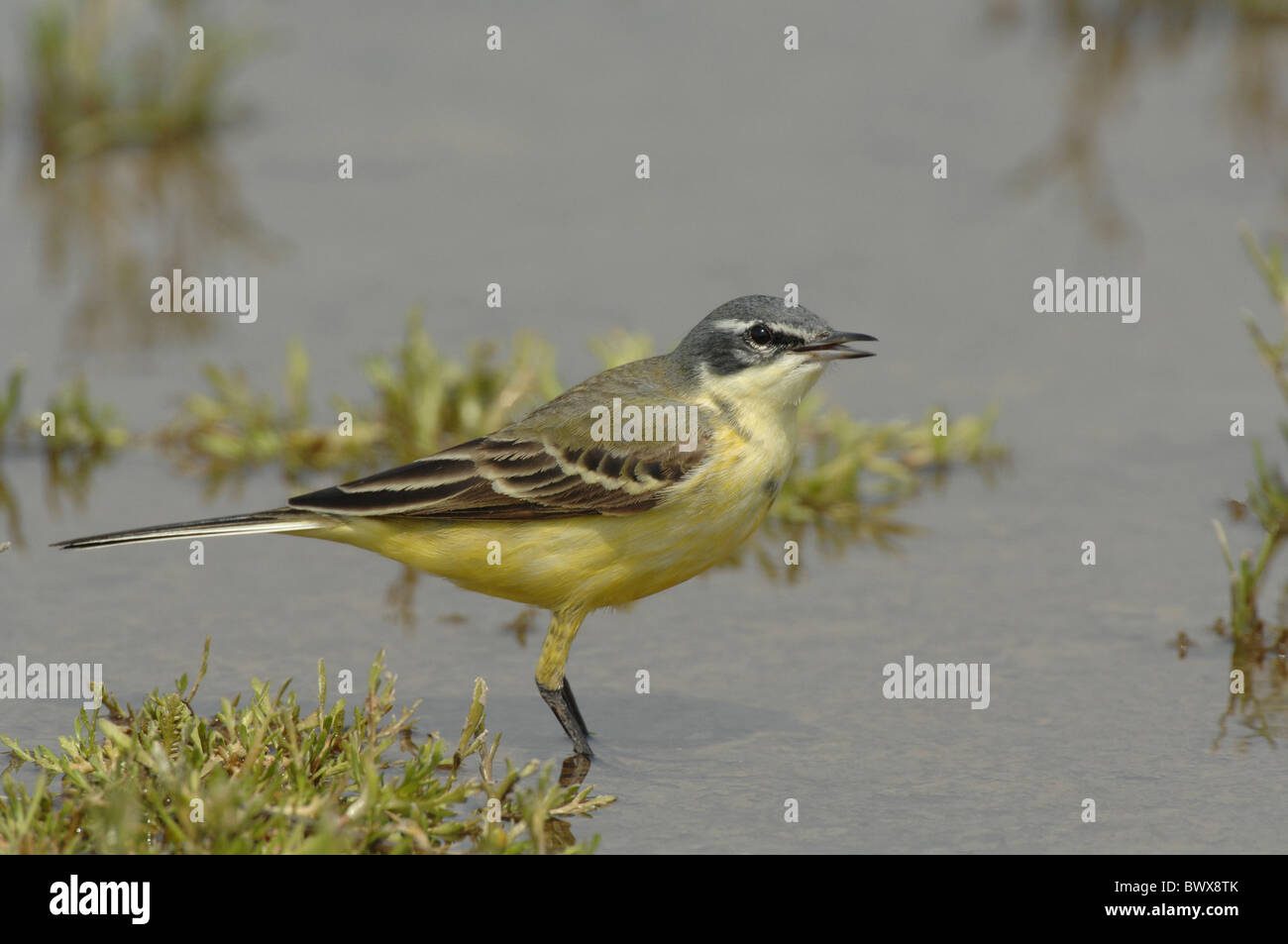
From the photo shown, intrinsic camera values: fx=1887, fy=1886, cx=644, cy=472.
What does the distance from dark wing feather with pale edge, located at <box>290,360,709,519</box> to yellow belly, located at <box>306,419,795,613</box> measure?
6 centimetres

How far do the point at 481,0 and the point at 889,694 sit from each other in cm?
1247

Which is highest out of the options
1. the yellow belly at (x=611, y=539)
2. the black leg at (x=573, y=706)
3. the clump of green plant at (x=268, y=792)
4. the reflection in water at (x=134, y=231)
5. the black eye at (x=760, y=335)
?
the reflection in water at (x=134, y=231)

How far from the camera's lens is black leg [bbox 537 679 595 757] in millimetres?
7207

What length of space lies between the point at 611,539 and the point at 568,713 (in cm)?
71

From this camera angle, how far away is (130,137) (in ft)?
50.3

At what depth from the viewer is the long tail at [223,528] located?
7.01 m
